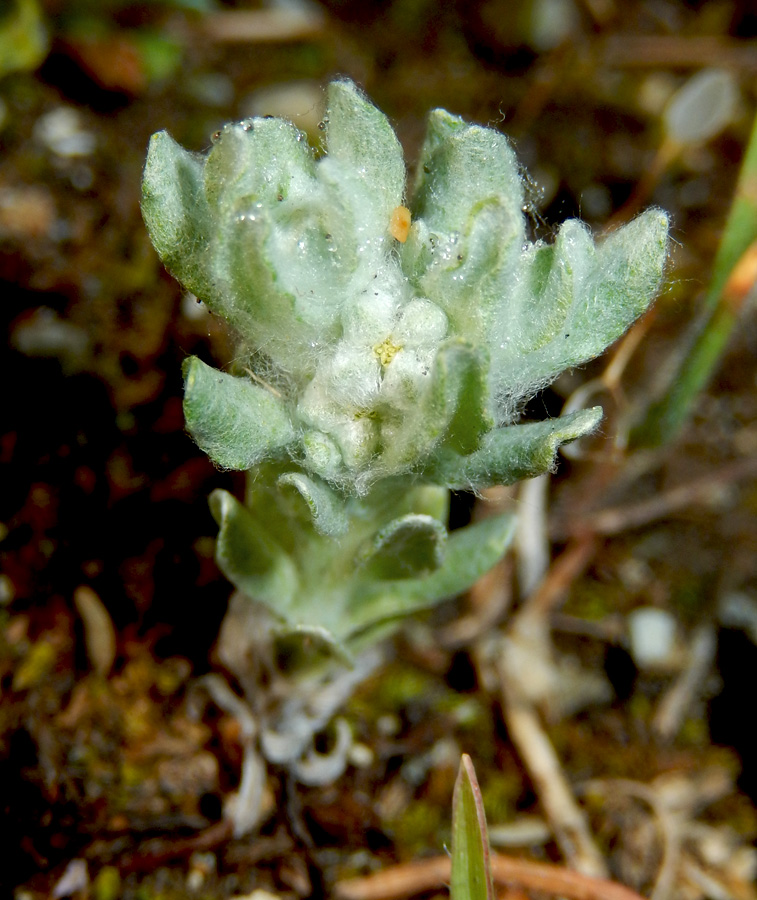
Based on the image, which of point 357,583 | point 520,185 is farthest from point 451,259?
point 357,583

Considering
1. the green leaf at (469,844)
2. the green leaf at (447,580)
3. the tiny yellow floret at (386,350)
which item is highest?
the tiny yellow floret at (386,350)

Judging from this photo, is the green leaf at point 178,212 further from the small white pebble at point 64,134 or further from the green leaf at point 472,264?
the small white pebble at point 64,134

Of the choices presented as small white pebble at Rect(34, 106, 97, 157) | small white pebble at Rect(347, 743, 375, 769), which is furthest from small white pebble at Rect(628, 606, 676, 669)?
small white pebble at Rect(34, 106, 97, 157)

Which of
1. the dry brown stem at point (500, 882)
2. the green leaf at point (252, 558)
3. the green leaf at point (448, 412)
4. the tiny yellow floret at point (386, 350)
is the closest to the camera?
the green leaf at point (448, 412)

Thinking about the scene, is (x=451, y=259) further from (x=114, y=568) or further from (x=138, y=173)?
(x=138, y=173)

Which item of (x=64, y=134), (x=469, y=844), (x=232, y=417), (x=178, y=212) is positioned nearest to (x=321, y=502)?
(x=232, y=417)

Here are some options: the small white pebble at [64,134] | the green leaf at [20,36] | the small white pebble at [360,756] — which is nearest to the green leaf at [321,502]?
the small white pebble at [360,756]

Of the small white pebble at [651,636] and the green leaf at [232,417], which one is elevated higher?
the green leaf at [232,417]

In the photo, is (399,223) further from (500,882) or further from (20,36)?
(20,36)
